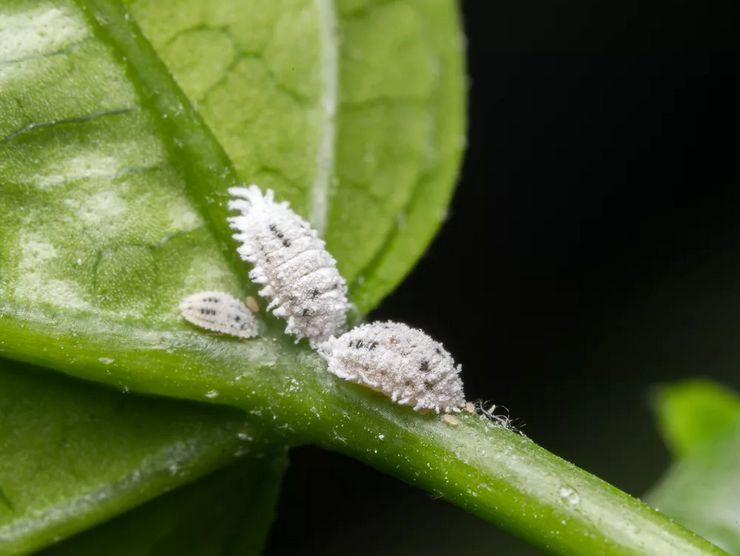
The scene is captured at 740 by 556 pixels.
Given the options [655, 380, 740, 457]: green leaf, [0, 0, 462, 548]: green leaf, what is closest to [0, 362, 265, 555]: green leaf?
[0, 0, 462, 548]: green leaf

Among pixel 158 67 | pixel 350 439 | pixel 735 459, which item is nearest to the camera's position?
pixel 350 439

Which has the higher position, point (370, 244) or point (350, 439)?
point (370, 244)

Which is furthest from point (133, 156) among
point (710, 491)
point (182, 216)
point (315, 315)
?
point (710, 491)

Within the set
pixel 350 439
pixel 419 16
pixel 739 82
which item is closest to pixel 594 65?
pixel 739 82

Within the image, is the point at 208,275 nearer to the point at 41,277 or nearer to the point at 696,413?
the point at 41,277

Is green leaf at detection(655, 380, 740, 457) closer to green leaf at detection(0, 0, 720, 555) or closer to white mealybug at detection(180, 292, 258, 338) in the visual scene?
green leaf at detection(0, 0, 720, 555)

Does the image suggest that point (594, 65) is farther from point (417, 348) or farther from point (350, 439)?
point (350, 439)

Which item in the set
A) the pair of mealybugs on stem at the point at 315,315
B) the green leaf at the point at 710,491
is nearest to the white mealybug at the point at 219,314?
the pair of mealybugs on stem at the point at 315,315
